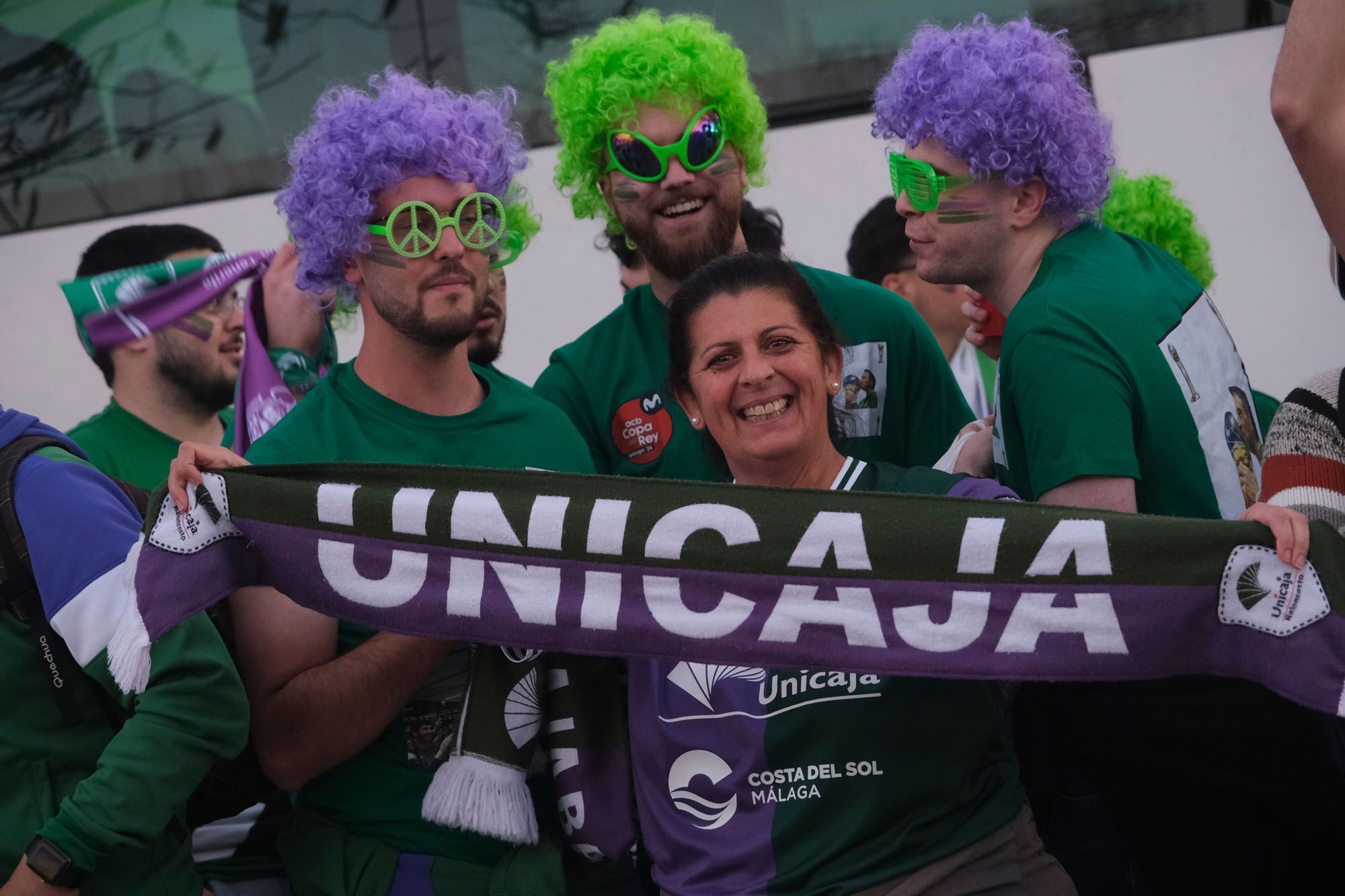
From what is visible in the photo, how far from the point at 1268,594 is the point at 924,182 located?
131cm

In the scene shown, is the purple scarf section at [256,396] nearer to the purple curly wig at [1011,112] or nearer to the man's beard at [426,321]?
the man's beard at [426,321]

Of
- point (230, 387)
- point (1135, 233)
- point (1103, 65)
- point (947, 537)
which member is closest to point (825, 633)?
point (947, 537)

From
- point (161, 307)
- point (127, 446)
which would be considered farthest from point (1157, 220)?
point (127, 446)

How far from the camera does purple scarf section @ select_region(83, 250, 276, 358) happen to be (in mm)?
4191

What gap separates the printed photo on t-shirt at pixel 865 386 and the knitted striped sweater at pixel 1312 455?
109 cm

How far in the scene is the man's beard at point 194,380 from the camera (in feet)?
15.1

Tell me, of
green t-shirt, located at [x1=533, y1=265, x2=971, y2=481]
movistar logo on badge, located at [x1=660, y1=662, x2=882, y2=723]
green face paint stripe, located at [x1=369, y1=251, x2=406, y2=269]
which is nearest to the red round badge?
green t-shirt, located at [x1=533, y1=265, x2=971, y2=481]

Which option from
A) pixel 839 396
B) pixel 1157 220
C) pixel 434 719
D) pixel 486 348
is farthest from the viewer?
pixel 486 348

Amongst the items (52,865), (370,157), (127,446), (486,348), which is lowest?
(127,446)

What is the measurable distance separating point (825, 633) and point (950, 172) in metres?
1.26

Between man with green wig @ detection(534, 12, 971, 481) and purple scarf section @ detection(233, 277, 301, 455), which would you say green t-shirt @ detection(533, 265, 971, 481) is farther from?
purple scarf section @ detection(233, 277, 301, 455)

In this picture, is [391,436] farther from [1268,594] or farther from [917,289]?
[917,289]

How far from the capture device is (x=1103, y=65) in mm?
5848

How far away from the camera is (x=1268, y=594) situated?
2.25 metres
